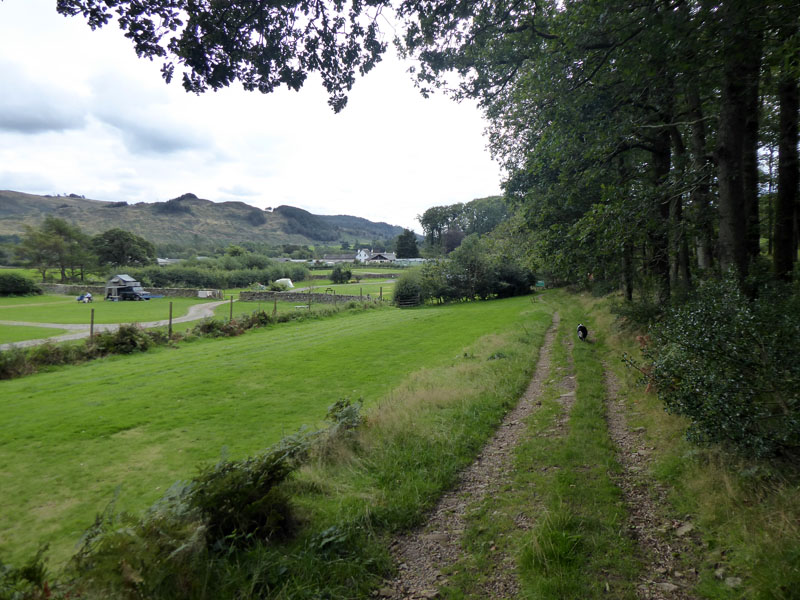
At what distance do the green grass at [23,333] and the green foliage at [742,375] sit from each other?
28251 millimetres

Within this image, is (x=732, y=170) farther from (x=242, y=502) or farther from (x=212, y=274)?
(x=212, y=274)

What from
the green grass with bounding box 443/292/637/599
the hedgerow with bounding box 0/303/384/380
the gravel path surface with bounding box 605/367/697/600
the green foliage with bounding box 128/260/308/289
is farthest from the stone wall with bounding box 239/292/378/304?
the gravel path surface with bounding box 605/367/697/600

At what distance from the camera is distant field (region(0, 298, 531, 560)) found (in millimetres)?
6211

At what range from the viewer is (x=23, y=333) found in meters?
23.0

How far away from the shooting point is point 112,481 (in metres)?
6.71

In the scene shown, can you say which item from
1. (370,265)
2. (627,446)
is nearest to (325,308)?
(627,446)

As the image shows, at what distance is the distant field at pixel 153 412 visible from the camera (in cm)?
621

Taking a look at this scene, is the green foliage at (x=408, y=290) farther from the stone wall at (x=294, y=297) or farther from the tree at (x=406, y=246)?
the tree at (x=406, y=246)

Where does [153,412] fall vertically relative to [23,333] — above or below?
below

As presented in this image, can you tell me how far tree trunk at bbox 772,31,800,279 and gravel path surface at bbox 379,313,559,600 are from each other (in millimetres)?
7146

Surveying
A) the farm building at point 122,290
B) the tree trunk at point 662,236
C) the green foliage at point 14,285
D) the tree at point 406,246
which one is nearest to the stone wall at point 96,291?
the green foliage at point 14,285

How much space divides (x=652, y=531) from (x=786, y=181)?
9.32 m

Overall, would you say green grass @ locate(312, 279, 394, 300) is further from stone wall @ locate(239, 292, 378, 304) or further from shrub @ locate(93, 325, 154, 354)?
shrub @ locate(93, 325, 154, 354)

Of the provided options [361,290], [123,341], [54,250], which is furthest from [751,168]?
[54,250]
